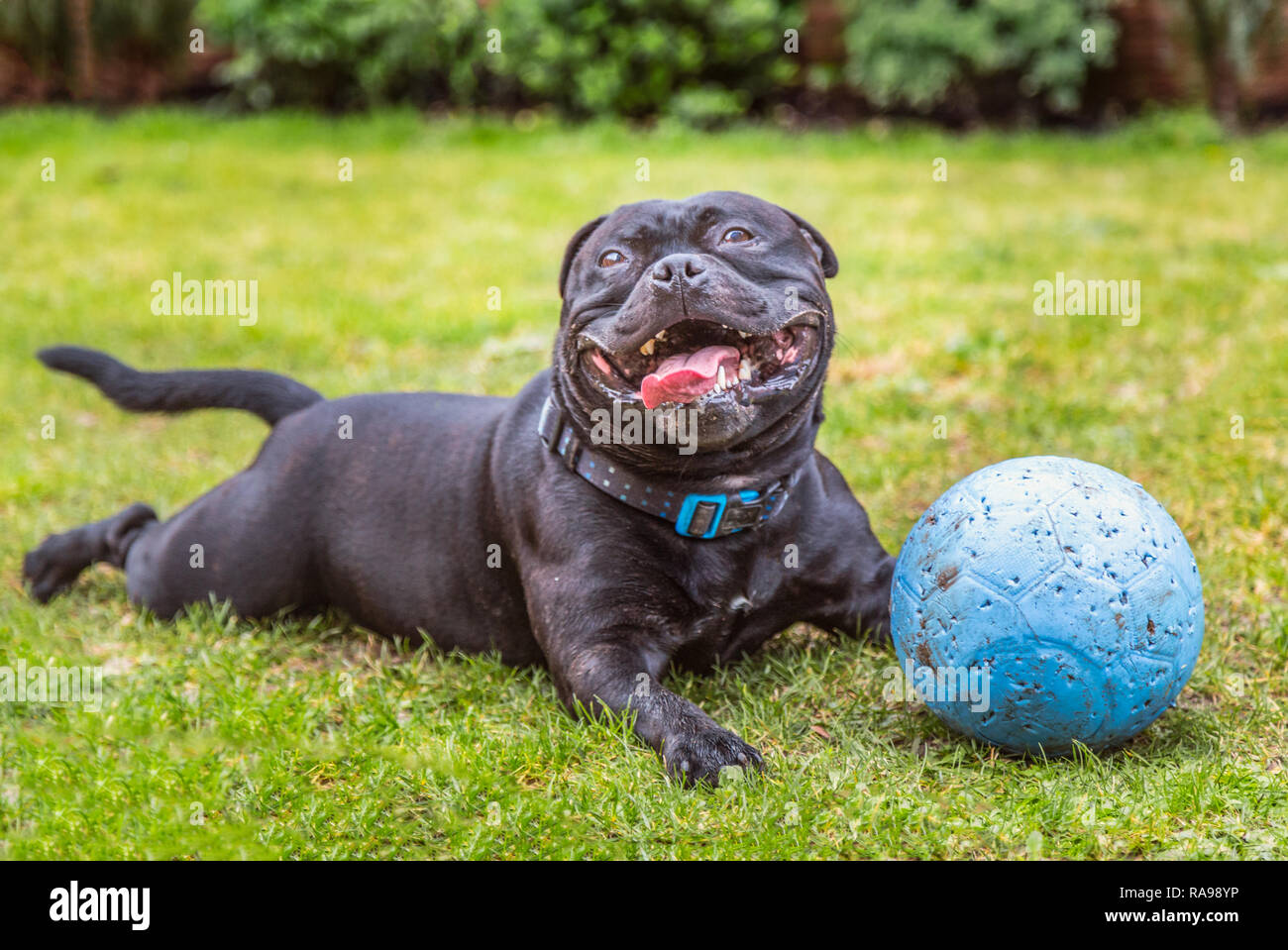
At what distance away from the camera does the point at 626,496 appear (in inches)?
139

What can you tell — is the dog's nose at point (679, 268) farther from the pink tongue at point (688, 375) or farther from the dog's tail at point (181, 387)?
the dog's tail at point (181, 387)

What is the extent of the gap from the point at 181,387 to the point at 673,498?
1.98 m

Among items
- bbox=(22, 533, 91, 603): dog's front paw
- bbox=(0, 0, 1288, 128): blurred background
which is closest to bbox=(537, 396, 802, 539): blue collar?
bbox=(22, 533, 91, 603): dog's front paw

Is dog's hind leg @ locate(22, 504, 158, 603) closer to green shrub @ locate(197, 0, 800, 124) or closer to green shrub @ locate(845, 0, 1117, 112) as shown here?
green shrub @ locate(197, 0, 800, 124)

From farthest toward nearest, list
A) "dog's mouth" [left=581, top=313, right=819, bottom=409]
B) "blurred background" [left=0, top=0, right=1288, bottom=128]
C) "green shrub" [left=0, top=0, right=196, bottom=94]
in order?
"green shrub" [left=0, top=0, right=196, bottom=94] < "blurred background" [left=0, top=0, right=1288, bottom=128] < "dog's mouth" [left=581, top=313, right=819, bottom=409]

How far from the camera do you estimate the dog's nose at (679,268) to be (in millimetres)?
3285

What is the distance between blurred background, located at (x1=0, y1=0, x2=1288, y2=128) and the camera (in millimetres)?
11453

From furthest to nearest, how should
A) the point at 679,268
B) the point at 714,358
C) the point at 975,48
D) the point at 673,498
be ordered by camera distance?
the point at 975,48
the point at 673,498
the point at 714,358
the point at 679,268

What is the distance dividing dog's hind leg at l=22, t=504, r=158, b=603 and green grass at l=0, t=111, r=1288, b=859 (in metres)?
0.11

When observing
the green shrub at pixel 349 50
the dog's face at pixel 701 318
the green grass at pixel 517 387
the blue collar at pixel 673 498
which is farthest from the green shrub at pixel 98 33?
the blue collar at pixel 673 498

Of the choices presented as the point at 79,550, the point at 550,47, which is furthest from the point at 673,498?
the point at 550,47

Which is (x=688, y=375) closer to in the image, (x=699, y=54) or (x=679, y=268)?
(x=679, y=268)

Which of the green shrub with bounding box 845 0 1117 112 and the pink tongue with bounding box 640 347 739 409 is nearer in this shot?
the pink tongue with bounding box 640 347 739 409

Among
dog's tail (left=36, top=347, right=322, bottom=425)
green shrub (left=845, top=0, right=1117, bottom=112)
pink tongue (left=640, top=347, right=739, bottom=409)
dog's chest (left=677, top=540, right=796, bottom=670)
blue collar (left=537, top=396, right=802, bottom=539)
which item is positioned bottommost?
dog's chest (left=677, top=540, right=796, bottom=670)
